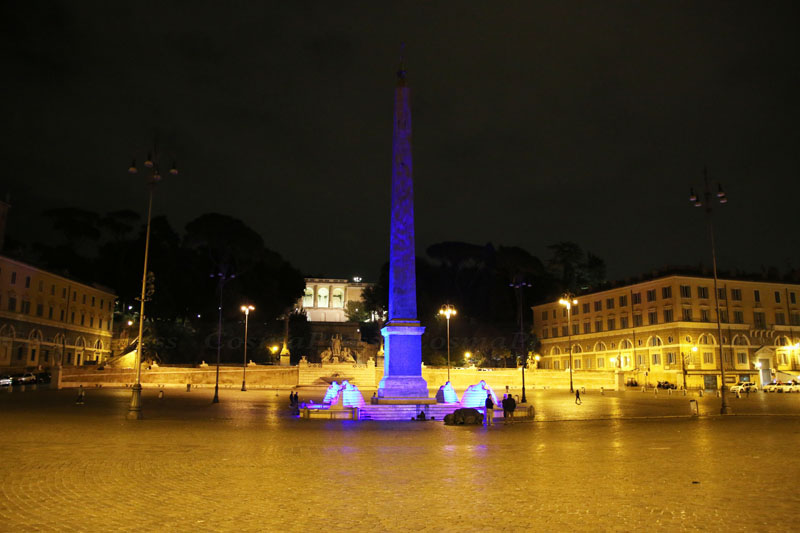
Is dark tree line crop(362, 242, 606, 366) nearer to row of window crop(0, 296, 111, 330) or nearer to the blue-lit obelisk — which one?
row of window crop(0, 296, 111, 330)

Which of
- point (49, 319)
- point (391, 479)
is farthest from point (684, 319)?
point (49, 319)

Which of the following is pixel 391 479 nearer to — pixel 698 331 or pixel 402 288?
pixel 402 288

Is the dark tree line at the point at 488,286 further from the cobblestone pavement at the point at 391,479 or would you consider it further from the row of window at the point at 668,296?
the cobblestone pavement at the point at 391,479

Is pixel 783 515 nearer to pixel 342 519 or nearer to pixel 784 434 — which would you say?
pixel 342 519

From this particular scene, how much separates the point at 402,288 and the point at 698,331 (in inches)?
1671

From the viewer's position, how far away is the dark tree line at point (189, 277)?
208ft

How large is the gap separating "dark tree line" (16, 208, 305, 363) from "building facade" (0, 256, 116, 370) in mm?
2821

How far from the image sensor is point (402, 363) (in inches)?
952

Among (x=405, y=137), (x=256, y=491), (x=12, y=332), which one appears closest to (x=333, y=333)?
(x=12, y=332)

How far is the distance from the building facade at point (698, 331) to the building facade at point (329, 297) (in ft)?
207

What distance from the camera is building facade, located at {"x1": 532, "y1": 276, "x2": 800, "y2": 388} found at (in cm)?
5644

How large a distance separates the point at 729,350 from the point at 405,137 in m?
45.8

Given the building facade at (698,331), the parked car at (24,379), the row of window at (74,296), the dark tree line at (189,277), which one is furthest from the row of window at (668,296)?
the parked car at (24,379)

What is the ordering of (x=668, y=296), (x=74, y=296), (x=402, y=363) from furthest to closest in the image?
(x=74, y=296)
(x=668, y=296)
(x=402, y=363)
